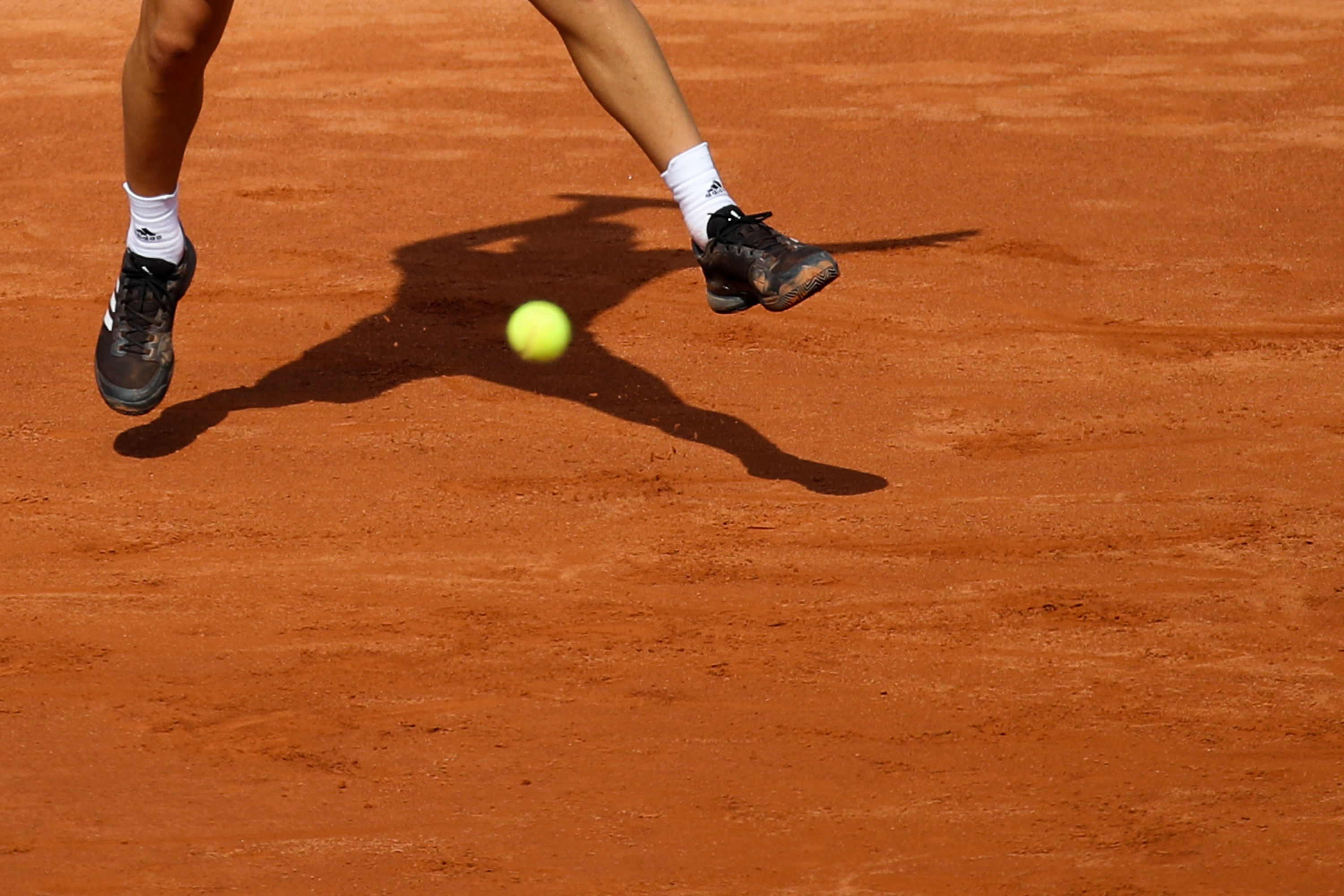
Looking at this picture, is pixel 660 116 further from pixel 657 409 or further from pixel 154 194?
pixel 154 194

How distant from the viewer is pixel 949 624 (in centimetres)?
310

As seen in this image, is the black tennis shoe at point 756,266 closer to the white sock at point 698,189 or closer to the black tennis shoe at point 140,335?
the white sock at point 698,189

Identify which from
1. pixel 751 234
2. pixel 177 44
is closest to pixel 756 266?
pixel 751 234

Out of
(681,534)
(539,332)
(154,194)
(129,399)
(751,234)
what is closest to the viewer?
(751,234)

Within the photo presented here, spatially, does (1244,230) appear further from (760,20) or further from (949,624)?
(760,20)

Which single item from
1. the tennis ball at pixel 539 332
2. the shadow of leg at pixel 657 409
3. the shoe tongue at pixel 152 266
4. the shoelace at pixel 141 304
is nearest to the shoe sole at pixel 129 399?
the shoelace at pixel 141 304

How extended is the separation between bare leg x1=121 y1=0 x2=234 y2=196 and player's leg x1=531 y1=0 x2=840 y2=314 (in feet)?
2.74

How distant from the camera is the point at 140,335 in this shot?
3881 mm

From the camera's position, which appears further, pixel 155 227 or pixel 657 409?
pixel 657 409

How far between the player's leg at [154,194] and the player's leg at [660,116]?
851 mm

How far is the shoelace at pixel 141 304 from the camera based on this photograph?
12.7ft

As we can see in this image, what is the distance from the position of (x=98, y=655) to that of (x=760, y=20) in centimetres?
733

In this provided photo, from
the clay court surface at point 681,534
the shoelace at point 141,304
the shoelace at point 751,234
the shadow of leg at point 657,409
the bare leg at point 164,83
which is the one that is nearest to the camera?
the clay court surface at point 681,534

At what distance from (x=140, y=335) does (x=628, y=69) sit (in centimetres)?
144
